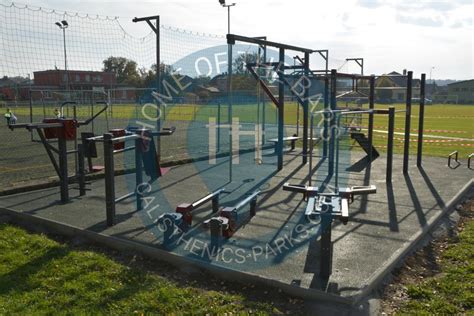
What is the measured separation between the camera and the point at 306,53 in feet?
33.4

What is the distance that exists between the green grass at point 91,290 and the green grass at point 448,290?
4.23 ft

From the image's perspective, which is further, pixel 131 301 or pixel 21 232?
pixel 21 232

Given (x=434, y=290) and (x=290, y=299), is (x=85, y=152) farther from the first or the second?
(x=434, y=290)

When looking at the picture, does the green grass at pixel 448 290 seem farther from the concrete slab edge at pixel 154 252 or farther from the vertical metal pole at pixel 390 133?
the vertical metal pole at pixel 390 133

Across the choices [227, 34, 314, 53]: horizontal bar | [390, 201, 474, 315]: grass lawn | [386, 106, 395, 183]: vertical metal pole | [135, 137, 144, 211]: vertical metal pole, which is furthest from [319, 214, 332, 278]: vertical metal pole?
[386, 106, 395, 183]: vertical metal pole

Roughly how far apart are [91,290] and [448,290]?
10.6 feet

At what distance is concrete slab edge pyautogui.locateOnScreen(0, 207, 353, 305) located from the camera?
12.3ft

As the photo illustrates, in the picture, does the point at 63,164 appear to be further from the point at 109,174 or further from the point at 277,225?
the point at 277,225

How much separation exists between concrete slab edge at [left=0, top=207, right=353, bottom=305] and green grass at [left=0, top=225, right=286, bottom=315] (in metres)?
0.27

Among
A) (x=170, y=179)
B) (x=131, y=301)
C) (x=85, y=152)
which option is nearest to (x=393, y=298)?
(x=131, y=301)

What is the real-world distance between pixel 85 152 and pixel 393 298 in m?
5.02

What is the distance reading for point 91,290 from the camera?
3893 millimetres

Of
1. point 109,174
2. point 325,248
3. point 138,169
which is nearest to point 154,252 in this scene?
point 109,174

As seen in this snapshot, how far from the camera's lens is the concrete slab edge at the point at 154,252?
12.3ft
